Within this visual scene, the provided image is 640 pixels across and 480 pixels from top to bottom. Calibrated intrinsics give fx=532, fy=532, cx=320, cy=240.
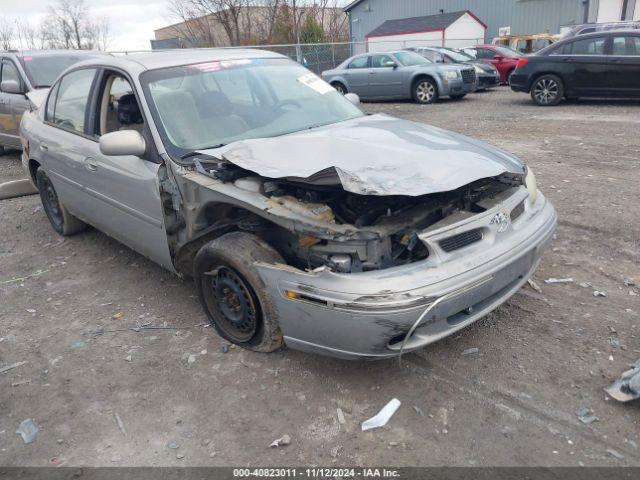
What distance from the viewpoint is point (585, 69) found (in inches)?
457

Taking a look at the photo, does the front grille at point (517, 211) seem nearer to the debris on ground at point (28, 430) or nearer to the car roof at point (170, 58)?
the car roof at point (170, 58)

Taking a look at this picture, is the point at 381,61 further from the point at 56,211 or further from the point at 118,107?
the point at 118,107

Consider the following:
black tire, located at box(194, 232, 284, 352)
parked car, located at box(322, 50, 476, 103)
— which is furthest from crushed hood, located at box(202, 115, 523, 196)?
parked car, located at box(322, 50, 476, 103)

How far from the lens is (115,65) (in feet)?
13.0

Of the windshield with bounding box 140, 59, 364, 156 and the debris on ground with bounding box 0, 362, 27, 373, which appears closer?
the debris on ground with bounding box 0, 362, 27, 373

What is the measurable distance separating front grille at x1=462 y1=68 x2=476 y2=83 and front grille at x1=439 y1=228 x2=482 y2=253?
12.5 metres

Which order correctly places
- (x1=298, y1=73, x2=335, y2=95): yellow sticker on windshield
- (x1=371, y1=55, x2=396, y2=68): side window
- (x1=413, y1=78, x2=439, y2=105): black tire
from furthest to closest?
(x1=371, y1=55, x2=396, y2=68): side window
(x1=413, y1=78, x2=439, y2=105): black tire
(x1=298, y1=73, x2=335, y2=95): yellow sticker on windshield

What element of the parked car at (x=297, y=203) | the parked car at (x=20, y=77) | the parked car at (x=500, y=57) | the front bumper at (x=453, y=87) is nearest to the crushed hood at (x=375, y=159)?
the parked car at (x=297, y=203)

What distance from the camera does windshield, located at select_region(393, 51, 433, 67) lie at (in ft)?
47.4

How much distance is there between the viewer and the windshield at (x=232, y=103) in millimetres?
3541

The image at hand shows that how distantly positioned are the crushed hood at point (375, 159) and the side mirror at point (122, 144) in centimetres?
46

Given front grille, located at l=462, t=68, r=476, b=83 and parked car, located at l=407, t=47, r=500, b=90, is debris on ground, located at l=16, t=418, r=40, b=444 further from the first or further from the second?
parked car, located at l=407, t=47, r=500, b=90

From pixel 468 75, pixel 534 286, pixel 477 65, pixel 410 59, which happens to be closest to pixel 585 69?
pixel 468 75

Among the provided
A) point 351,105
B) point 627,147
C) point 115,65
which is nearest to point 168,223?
point 115,65
